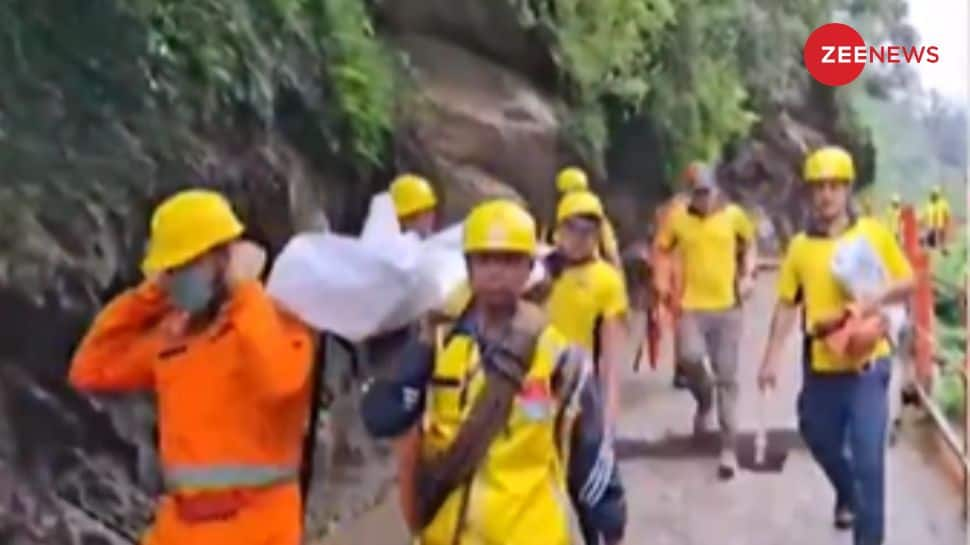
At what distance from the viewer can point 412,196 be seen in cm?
244

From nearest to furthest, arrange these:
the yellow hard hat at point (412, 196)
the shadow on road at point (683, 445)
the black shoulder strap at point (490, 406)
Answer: the black shoulder strap at point (490, 406)
the yellow hard hat at point (412, 196)
the shadow on road at point (683, 445)

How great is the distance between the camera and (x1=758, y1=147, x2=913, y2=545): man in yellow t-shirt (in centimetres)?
246

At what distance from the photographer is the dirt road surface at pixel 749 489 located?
2617mm

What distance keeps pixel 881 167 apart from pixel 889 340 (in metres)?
0.22

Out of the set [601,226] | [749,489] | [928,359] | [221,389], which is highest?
[601,226]

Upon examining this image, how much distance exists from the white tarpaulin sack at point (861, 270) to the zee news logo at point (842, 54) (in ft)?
0.71

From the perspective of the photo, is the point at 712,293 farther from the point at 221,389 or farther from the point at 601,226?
the point at 221,389

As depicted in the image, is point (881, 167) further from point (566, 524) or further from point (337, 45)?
point (566, 524)

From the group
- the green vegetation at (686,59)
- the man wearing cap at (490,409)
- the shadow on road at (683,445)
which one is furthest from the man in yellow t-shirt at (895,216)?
the man wearing cap at (490,409)

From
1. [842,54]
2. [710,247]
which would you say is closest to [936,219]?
[842,54]

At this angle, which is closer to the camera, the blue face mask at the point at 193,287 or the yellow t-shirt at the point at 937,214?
the blue face mask at the point at 193,287

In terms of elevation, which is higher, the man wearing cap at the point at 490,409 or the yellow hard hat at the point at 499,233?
the yellow hard hat at the point at 499,233

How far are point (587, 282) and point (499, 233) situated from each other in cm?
74

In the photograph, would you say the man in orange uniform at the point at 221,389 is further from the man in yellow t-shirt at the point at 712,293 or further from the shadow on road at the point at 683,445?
the man in yellow t-shirt at the point at 712,293
